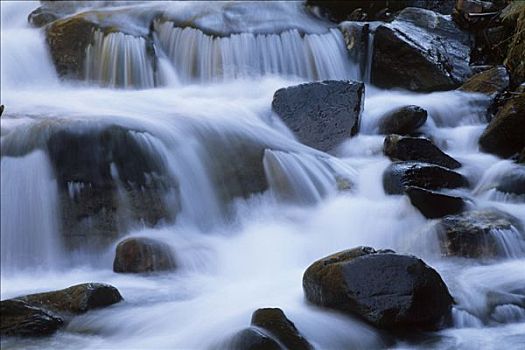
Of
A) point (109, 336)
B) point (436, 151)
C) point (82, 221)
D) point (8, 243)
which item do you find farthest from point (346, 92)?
point (109, 336)

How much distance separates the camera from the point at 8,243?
20.9 feet

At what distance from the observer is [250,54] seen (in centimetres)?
1155

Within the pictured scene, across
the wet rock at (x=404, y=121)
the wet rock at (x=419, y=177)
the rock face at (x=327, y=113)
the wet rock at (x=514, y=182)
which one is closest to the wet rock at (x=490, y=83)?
the wet rock at (x=404, y=121)

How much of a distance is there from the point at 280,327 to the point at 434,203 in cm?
277

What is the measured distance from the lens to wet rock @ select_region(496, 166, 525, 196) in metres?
7.38

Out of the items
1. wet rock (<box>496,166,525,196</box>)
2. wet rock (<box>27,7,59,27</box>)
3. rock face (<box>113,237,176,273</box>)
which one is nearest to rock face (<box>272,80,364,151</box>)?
wet rock (<box>496,166,525,196</box>)

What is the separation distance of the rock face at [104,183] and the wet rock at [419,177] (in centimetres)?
227

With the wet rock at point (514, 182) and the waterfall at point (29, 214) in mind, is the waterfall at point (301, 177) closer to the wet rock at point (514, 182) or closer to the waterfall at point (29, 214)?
the wet rock at point (514, 182)

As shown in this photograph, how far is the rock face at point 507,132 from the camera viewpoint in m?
8.06

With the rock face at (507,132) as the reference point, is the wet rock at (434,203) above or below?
below

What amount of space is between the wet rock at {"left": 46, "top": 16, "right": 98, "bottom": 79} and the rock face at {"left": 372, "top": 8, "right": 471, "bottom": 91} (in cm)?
455

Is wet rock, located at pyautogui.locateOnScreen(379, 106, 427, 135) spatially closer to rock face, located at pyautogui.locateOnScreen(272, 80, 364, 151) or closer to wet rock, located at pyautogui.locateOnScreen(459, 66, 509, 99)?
rock face, located at pyautogui.locateOnScreen(272, 80, 364, 151)

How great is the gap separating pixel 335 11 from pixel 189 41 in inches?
121

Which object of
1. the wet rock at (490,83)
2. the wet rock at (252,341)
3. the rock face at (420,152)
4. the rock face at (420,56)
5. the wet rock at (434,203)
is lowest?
the wet rock at (252,341)
